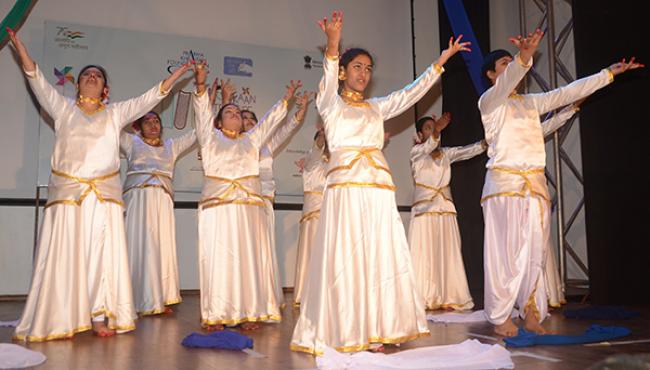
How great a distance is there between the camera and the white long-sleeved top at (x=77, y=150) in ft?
13.8

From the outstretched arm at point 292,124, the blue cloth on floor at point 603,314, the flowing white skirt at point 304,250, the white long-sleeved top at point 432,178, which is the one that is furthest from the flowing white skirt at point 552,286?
the outstretched arm at point 292,124

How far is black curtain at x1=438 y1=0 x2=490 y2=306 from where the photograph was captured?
8.15 meters

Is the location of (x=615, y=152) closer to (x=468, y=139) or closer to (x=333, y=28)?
(x=468, y=139)

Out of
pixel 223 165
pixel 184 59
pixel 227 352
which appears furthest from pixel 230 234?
pixel 184 59

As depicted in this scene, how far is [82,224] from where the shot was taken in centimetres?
423

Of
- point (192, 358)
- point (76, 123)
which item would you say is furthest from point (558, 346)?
point (76, 123)

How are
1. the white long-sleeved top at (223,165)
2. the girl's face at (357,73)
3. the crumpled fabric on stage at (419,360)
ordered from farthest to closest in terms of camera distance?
the white long-sleeved top at (223,165), the girl's face at (357,73), the crumpled fabric on stage at (419,360)

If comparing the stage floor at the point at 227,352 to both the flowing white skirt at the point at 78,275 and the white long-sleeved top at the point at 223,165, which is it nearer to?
the flowing white skirt at the point at 78,275

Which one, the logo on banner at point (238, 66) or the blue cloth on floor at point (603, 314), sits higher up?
the logo on banner at point (238, 66)

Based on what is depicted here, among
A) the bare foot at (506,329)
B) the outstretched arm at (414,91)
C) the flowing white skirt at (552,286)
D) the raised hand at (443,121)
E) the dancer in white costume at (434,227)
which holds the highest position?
the raised hand at (443,121)

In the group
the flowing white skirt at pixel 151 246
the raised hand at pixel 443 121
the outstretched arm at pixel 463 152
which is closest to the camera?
the raised hand at pixel 443 121

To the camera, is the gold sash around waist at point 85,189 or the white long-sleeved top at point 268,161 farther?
the white long-sleeved top at point 268,161

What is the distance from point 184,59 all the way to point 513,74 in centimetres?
492

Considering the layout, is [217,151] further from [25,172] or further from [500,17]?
[500,17]
